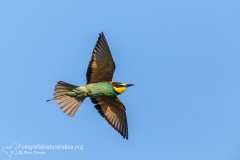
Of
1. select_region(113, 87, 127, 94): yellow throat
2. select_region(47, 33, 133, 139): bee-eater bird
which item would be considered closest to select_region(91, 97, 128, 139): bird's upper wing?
select_region(47, 33, 133, 139): bee-eater bird

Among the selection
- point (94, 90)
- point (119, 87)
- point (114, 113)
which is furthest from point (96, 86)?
point (114, 113)

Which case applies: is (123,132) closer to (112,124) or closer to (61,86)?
(112,124)

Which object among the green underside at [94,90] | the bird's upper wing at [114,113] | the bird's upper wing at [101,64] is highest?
the bird's upper wing at [101,64]

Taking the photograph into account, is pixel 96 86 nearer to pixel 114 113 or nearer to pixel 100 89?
pixel 100 89

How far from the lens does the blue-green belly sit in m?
6.92

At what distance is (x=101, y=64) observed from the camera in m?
6.86

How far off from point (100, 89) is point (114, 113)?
673 millimetres

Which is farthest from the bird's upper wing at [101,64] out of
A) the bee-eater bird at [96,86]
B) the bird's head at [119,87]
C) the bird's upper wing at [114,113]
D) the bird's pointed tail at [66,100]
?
the bird's upper wing at [114,113]

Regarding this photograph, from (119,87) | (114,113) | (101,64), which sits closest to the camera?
(101,64)

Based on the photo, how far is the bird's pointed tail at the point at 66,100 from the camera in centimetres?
692

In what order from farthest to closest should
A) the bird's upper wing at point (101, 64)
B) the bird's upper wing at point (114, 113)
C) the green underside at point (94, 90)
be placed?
the bird's upper wing at point (114, 113), the green underside at point (94, 90), the bird's upper wing at point (101, 64)

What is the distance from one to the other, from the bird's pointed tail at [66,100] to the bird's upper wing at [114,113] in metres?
0.42

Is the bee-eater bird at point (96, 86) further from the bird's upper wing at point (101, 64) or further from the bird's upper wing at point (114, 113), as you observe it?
the bird's upper wing at point (114, 113)

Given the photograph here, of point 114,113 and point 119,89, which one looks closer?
point 119,89
